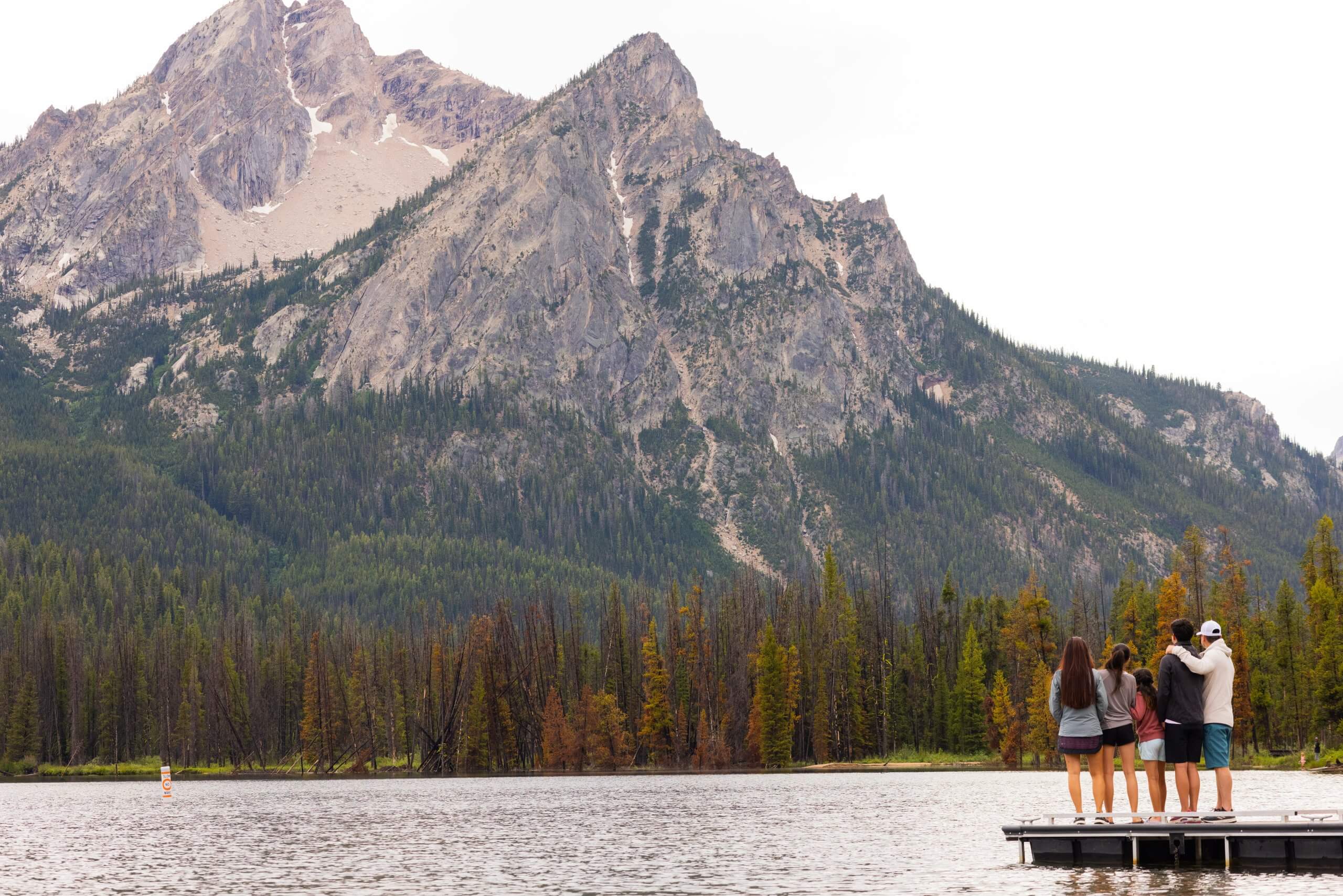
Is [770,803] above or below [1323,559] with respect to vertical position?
below

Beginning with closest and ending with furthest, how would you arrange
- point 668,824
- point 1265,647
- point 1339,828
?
point 1339,828, point 668,824, point 1265,647

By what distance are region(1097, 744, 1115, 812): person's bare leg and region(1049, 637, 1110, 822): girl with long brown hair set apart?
33cm

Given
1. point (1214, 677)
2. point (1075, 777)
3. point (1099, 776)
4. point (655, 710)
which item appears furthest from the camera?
point (655, 710)

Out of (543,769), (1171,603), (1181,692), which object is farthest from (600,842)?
(543,769)

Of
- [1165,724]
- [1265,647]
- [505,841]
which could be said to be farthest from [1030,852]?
[1265,647]

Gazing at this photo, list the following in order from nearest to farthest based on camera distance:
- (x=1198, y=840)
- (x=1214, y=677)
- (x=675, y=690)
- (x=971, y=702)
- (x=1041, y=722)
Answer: (x=1214, y=677) → (x=1198, y=840) → (x=1041, y=722) → (x=971, y=702) → (x=675, y=690)

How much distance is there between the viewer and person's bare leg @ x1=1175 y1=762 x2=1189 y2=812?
35281 millimetres

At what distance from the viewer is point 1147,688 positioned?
35.9m

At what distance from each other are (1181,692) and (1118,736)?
230 centimetres

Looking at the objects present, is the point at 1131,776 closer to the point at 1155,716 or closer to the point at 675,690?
the point at 1155,716

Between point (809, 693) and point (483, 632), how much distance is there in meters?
32.9

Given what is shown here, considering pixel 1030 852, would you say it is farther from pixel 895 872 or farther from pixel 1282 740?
pixel 1282 740

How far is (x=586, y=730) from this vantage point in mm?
144750

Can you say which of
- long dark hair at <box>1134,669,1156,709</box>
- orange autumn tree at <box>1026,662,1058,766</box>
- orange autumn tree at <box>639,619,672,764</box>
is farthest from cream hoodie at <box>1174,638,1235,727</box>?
orange autumn tree at <box>639,619,672,764</box>
